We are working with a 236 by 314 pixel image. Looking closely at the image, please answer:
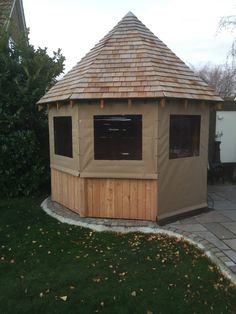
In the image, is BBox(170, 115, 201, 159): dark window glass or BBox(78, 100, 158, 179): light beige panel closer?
BBox(78, 100, 158, 179): light beige panel

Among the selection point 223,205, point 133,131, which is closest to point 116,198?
point 133,131

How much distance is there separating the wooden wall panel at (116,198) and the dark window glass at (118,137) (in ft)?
1.65

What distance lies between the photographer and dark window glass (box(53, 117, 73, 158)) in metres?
6.43

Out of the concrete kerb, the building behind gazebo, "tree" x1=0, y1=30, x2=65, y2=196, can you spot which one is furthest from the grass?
"tree" x1=0, y1=30, x2=65, y2=196

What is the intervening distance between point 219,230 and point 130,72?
3368 mm

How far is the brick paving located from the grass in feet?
0.71

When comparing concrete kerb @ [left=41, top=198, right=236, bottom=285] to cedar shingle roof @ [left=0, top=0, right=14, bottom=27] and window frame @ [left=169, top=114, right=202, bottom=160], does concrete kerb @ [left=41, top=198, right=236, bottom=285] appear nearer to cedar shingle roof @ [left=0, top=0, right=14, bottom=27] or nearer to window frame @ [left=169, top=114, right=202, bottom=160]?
window frame @ [left=169, top=114, right=202, bottom=160]

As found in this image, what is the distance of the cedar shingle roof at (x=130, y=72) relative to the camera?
5.63 m

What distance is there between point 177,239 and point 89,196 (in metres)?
1.94

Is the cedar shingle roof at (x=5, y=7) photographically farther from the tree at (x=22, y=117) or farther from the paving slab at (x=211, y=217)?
the paving slab at (x=211, y=217)

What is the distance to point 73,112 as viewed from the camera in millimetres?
6047

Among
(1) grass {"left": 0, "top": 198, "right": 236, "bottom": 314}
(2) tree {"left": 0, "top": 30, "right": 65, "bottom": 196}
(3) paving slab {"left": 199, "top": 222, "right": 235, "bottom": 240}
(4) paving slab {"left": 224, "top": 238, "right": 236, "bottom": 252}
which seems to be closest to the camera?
(1) grass {"left": 0, "top": 198, "right": 236, "bottom": 314}

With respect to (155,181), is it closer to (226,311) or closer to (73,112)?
(73,112)

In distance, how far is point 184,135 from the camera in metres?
6.24
